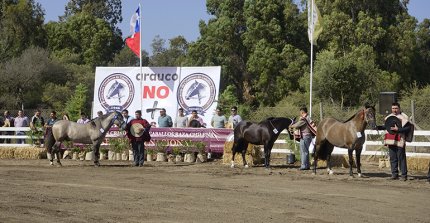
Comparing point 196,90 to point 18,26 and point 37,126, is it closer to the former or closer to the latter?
point 37,126

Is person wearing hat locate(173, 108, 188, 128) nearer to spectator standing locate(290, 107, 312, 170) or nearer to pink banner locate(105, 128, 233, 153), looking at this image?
pink banner locate(105, 128, 233, 153)

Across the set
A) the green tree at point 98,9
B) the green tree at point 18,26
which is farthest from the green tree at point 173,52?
the green tree at point 18,26

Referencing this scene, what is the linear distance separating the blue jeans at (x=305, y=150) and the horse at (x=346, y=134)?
807 mm

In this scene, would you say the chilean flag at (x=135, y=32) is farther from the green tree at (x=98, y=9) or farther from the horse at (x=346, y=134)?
the green tree at (x=98, y=9)

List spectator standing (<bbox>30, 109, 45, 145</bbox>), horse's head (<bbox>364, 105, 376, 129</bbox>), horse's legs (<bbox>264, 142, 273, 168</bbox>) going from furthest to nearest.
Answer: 1. spectator standing (<bbox>30, 109, 45, 145</bbox>)
2. horse's legs (<bbox>264, 142, 273, 168</bbox>)
3. horse's head (<bbox>364, 105, 376, 129</bbox>)

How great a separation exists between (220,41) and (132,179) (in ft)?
113

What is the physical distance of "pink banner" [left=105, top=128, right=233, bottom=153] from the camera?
2466 centimetres

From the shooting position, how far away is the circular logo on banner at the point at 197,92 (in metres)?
26.2

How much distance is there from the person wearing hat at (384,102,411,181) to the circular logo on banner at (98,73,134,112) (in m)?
11.9

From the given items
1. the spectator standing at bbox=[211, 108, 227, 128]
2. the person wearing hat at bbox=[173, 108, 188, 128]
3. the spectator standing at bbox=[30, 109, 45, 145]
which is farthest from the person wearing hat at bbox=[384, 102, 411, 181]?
the spectator standing at bbox=[30, 109, 45, 145]

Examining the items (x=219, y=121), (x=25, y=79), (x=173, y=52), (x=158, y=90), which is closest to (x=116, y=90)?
(x=158, y=90)

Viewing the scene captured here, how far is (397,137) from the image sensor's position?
724 inches

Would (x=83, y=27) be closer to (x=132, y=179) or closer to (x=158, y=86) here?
(x=158, y=86)

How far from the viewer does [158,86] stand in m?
27.3
